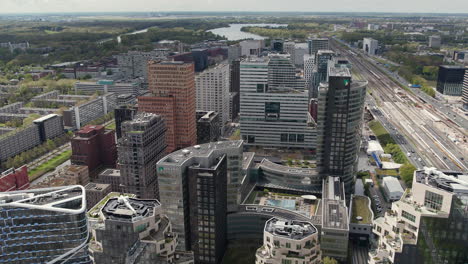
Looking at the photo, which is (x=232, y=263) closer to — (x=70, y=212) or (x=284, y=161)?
(x=70, y=212)

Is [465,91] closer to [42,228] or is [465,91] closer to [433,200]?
[433,200]

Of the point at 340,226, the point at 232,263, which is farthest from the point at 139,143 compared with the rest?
the point at 340,226

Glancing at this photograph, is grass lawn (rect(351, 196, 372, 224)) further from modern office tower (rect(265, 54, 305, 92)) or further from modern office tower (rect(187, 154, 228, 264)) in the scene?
modern office tower (rect(265, 54, 305, 92))

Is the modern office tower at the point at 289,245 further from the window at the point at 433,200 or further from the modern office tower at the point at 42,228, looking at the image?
the modern office tower at the point at 42,228

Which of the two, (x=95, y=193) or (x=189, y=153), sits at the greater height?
(x=189, y=153)

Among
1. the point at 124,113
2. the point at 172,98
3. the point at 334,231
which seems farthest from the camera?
the point at 124,113

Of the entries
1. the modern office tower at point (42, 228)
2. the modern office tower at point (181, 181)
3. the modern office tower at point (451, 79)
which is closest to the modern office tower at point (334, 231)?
the modern office tower at point (181, 181)

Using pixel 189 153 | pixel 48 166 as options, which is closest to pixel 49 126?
pixel 48 166
